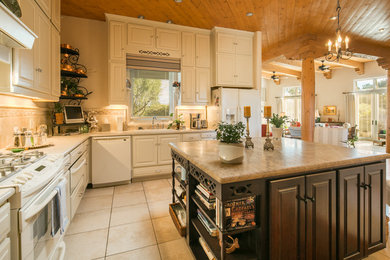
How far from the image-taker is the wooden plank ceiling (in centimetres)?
337

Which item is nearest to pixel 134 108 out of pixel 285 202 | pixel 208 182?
pixel 208 182

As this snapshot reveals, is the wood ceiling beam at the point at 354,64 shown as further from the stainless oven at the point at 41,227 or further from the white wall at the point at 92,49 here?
the stainless oven at the point at 41,227

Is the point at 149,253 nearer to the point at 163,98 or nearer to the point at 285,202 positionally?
the point at 285,202

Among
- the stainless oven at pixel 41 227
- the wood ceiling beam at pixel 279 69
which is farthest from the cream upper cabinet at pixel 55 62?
the wood ceiling beam at pixel 279 69

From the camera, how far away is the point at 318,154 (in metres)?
1.65

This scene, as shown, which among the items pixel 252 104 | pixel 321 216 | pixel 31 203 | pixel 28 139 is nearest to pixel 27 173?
pixel 31 203

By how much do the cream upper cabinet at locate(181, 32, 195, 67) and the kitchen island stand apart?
9.72ft

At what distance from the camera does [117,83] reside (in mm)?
3727

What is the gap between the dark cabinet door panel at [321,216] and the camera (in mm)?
1384

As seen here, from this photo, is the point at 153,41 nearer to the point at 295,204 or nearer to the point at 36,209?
the point at 36,209

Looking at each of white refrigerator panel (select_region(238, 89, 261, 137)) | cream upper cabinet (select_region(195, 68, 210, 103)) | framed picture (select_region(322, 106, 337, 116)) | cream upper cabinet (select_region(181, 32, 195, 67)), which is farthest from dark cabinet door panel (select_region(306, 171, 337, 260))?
framed picture (select_region(322, 106, 337, 116))

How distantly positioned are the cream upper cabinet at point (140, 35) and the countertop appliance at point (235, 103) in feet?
5.63

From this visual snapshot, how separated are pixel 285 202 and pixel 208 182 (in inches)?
20.8

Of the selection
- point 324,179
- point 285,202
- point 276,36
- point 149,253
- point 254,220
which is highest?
point 276,36
